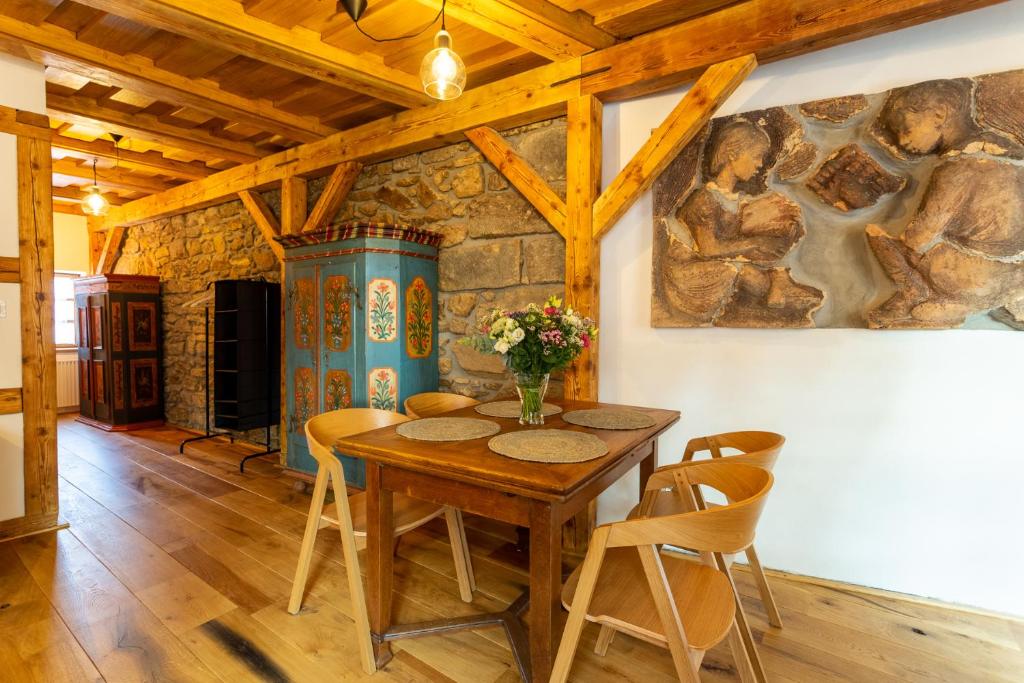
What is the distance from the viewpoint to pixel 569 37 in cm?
247

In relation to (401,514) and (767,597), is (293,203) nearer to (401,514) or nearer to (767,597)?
(401,514)

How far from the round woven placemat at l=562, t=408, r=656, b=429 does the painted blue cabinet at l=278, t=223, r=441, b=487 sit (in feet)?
4.87

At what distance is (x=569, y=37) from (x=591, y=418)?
70.9 inches

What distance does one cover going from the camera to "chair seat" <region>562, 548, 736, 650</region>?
130 centimetres

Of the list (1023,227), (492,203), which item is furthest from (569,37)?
(1023,227)

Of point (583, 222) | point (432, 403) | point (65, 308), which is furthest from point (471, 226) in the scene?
point (65, 308)

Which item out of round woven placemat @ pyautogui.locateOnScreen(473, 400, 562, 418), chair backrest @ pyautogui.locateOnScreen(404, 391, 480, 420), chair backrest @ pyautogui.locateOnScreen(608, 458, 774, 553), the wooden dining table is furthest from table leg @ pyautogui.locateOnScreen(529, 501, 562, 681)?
chair backrest @ pyautogui.locateOnScreen(404, 391, 480, 420)

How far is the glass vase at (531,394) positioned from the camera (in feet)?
6.46

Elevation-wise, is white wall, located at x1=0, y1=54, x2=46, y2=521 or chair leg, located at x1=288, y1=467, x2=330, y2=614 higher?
white wall, located at x1=0, y1=54, x2=46, y2=521

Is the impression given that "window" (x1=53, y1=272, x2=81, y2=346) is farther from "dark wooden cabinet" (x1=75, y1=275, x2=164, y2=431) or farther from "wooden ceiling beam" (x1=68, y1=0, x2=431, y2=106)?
"wooden ceiling beam" (x1=68, y1=0, x2=431, y2=106)

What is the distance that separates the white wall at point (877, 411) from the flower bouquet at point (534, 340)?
3.06 feet

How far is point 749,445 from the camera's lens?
1.96 m

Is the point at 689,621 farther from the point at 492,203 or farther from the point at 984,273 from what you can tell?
the point at 492,203

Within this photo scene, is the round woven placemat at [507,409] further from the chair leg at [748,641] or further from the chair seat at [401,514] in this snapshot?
the chair leg at [748,641]
